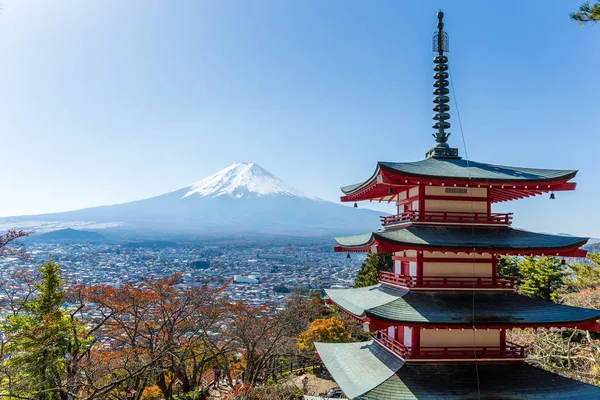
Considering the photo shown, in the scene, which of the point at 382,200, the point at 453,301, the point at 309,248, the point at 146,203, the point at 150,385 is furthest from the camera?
the point at 146,203

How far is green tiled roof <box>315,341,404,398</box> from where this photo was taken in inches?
323

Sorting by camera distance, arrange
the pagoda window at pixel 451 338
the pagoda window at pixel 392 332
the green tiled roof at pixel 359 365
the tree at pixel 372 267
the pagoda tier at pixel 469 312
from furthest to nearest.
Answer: the tree at pixel 372 267, the pagoda window at pixel 392 332, the pagoda window at pixel 451 338, the green tiled roof at pixel 359 365, the pagoda tier at pixel 469 312

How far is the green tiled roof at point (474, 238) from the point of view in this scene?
810cm

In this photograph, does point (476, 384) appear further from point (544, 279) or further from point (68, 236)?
point (68, 236)

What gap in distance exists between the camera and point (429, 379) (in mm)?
7949

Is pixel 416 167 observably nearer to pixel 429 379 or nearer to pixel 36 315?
pixel 429 379

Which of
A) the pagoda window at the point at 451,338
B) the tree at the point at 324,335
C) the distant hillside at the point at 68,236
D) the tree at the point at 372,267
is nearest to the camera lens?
the pagoda window at the point at 451,338

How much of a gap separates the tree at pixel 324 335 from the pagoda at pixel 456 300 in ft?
40.8

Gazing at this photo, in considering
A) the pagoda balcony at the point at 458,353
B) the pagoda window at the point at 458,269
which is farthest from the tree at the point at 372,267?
the pagoda balcony at the point at 458,353

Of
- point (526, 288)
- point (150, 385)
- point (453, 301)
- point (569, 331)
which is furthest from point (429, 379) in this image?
point (526, 288)

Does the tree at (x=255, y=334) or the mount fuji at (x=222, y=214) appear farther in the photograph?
the mount fuji at (x=222, y=214)

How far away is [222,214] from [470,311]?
165 metres

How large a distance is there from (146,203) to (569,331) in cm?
17375

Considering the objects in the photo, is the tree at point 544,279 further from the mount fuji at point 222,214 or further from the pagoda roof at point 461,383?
the mount fuji at point 222,214
